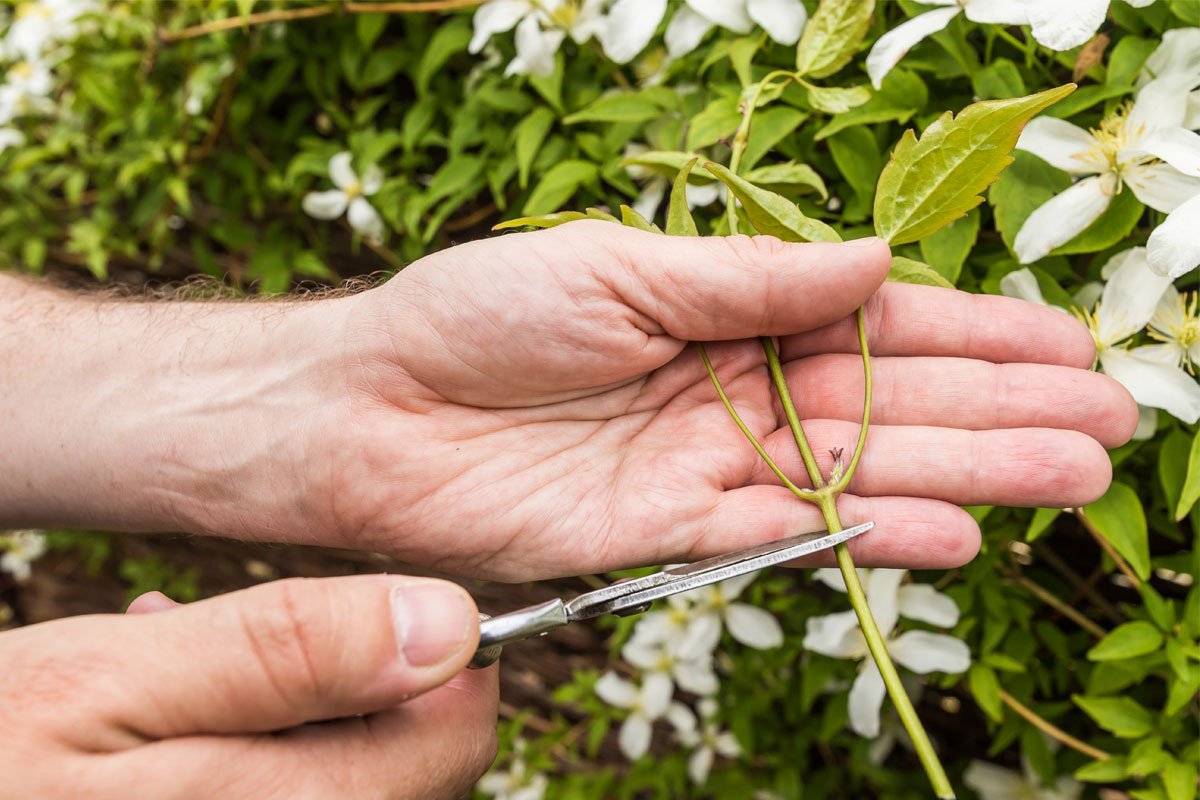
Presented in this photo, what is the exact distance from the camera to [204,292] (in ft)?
5.14

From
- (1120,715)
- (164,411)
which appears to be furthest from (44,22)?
(1120,715)

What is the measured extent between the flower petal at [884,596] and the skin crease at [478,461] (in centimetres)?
17

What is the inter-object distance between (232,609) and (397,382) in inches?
18.6

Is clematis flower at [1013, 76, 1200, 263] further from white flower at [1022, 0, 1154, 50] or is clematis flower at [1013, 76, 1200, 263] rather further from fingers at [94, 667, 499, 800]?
fingers at [94, 667, 499, 800]

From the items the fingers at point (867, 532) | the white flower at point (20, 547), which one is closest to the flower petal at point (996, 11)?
the fingers at point (867, 532)

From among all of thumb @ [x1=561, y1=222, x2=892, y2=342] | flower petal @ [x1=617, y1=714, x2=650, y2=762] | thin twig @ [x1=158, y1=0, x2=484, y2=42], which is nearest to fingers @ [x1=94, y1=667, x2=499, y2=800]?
thumb @ [x1=561, y1=222, x2=892, y2=342]

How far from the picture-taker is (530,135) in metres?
1.22

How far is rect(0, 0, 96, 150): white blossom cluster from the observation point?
1677mm

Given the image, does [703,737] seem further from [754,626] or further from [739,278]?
[739,278]

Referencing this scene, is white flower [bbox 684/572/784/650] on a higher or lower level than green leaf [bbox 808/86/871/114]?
lower

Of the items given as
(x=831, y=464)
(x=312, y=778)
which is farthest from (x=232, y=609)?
(x=831, y=464)

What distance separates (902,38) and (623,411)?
0.53m

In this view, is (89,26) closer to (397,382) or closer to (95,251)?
(95,251)

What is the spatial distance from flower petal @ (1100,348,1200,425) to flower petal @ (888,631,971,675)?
0.38 m
